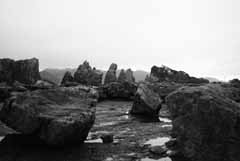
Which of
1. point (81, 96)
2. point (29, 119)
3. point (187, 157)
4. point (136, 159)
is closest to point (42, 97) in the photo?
point (29, 119)

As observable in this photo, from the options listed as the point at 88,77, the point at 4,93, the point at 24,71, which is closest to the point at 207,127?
the point at 4,93

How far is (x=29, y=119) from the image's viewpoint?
972 centimetres

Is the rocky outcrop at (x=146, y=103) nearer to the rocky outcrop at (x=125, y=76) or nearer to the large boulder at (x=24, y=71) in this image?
the rocky outcrop at (x=125, y=76)

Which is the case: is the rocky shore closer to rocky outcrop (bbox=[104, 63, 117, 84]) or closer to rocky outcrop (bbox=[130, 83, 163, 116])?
rocky outcrop (bbox=[130, 83, 163, 116])

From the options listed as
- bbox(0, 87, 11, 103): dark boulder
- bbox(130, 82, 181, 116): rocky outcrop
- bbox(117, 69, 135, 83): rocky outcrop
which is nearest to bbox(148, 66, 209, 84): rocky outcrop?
bbox(117, 69, 135, 83): rocky outcrop

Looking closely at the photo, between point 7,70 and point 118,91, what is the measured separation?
45.7 m

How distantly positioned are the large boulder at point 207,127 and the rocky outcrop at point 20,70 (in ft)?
228

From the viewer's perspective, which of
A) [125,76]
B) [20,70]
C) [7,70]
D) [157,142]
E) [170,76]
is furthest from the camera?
[125,76]

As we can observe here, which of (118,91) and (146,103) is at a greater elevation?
(146,103)

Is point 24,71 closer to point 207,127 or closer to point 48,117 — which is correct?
point 48,117

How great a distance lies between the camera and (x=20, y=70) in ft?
226

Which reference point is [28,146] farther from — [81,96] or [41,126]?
[81,96]

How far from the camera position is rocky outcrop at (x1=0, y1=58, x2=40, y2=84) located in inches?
2608

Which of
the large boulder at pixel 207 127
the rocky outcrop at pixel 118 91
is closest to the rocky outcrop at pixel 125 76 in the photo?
the rocky outcrop at pixel 118 91
